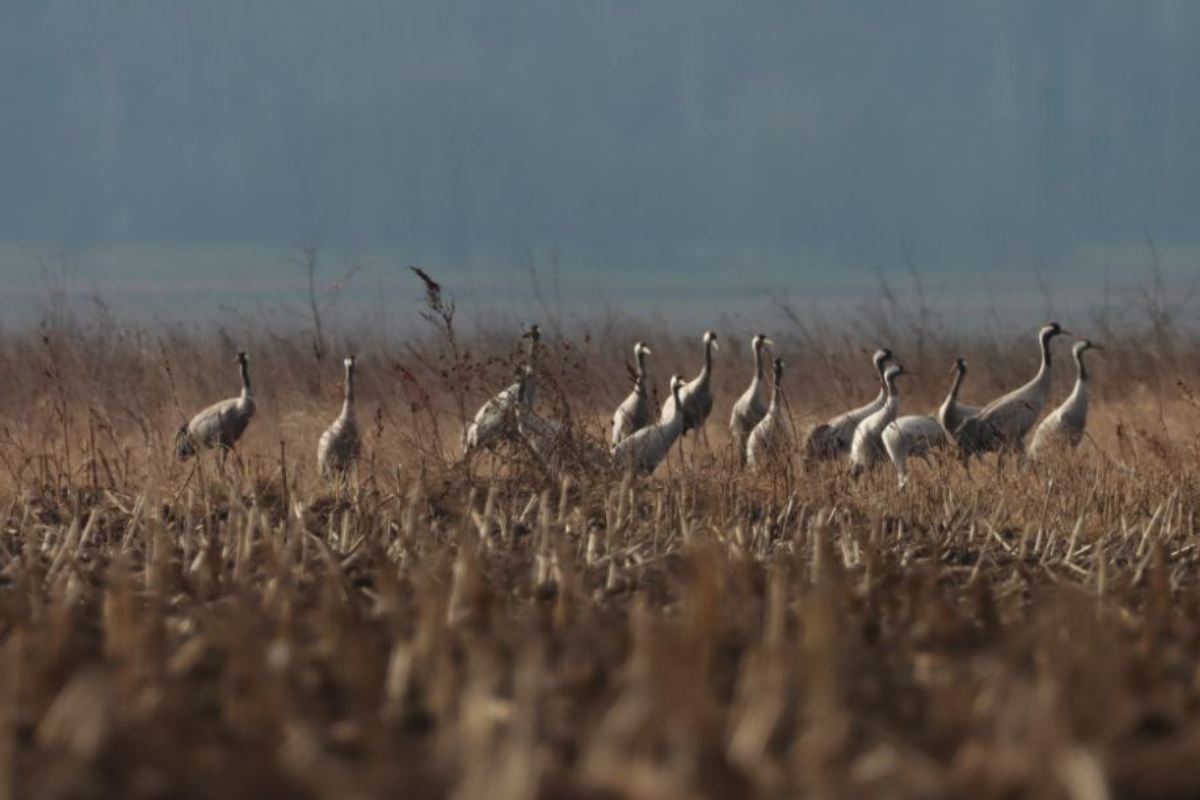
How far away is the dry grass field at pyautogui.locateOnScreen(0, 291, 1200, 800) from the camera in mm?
2332

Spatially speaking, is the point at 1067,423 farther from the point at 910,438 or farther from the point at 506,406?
the point at 506,406

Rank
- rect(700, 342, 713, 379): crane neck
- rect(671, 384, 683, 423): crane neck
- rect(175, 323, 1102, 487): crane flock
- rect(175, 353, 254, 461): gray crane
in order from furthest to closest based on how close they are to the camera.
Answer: rect(700, 342, 713, 379): crane neck
rect(175, 353, 254, 461): gray crane
rect(671, 384, 683, 423): crane neck
rect(175, 323, 1102, 487): crane flock

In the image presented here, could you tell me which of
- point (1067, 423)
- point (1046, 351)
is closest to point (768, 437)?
point (1067, 423)

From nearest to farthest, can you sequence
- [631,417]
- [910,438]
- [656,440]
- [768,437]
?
[656,440], [768,437], [910,438], [631,417]

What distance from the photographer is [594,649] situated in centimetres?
315

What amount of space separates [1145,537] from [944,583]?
133 centimetres

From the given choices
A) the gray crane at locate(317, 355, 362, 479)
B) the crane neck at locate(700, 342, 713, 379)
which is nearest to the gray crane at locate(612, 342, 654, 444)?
the gray crane at locate(317, 355, 362, 479)

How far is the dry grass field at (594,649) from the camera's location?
2.33 meters

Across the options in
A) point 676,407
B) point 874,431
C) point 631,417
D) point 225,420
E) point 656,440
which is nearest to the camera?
point 656,440

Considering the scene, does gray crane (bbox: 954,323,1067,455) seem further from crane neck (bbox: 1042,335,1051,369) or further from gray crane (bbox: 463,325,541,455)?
gray crane (bbox: 463,325,541,455)

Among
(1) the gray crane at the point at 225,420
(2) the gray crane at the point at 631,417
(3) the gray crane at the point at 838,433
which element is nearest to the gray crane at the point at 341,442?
(1) the gray crane at the point at 225,420

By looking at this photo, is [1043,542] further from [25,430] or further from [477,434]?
[25,430]

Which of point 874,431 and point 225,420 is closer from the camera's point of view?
point 874,431

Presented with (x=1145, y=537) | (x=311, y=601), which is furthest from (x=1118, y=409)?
(x=311, y=601)
